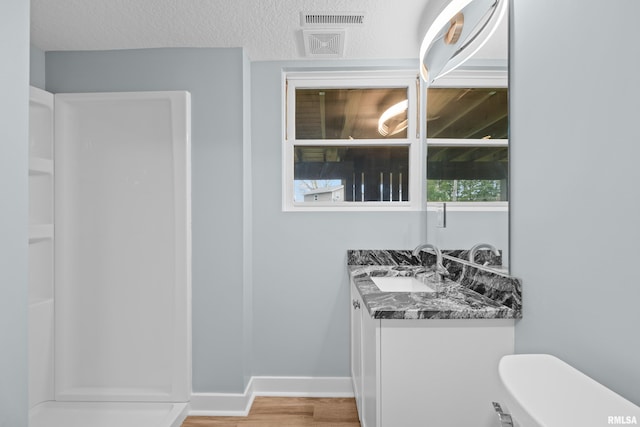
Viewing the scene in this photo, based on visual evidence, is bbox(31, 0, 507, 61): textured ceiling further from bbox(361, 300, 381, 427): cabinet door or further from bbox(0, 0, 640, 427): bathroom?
bbox(361, 300, 381, 427): cabinet door

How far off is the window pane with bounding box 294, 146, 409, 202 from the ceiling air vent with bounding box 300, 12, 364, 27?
2.92 feet

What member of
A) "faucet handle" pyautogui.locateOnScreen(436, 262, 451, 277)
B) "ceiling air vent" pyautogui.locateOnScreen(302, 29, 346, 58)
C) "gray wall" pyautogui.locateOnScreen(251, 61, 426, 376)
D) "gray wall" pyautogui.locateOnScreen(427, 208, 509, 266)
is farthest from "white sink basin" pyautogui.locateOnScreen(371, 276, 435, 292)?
"ceiling air vent" pyautogui.locateOnScreen(302, 29, 346, 58)

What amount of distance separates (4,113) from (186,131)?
1486 millimetres

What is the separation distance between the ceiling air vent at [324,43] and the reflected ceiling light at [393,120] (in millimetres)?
555

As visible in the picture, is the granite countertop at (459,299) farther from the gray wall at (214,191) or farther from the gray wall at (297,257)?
the gray wall at (214,191)

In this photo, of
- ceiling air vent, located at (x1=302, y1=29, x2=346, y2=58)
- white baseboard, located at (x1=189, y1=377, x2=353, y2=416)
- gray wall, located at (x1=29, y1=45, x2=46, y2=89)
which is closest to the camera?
ceiling air vent, located at (x1=302, y1=29, x2=346, y2=58)

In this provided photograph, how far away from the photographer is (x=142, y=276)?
251 cm

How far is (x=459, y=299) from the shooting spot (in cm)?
161

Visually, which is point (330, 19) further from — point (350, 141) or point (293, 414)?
point (293, 414)

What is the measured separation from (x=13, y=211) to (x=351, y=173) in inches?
82.7

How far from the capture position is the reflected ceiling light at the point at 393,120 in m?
2.77

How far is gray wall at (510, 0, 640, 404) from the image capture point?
0.94 metres

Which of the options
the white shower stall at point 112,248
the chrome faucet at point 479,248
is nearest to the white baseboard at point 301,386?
the white shower stall at point 112,248

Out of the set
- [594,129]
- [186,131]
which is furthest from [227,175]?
[594,129]
